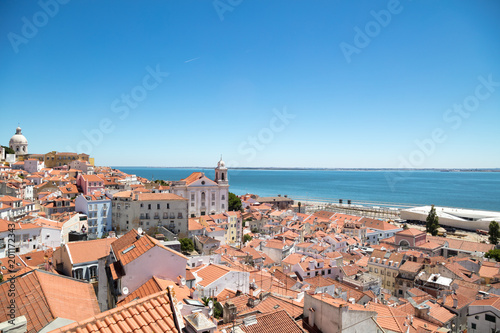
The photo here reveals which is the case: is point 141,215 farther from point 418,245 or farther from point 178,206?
point 418,245

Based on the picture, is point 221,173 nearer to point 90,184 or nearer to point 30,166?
point 90,184

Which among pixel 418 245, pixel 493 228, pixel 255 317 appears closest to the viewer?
pixel 255 317

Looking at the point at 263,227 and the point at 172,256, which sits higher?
the point at 172,256

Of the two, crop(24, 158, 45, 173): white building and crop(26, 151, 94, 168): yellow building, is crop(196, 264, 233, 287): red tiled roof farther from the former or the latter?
crop(26, 151, 94, 168): yellow building

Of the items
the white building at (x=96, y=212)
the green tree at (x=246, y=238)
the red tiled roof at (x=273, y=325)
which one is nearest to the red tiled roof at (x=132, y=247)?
the red tiled roof at (x=273, y=325)

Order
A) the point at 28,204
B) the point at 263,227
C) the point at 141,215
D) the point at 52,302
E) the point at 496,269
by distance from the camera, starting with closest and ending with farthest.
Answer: the point at 52,302, the point at 496,269, the point at 141,215, the point at 28,204, the point at 263,227

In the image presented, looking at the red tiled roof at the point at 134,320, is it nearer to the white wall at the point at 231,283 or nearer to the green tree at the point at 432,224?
the white wall at the point at 231,283

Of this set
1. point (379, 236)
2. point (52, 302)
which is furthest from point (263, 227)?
point (52, 302)
